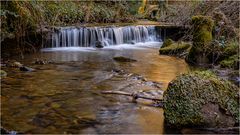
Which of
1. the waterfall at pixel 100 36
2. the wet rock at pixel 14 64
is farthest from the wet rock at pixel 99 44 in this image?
the wet rock at pixel 14 64

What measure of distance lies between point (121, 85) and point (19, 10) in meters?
4.38

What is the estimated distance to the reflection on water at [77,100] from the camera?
5.93 metres

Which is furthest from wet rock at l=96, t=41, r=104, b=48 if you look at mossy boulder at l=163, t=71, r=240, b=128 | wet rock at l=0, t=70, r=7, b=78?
mossy boulder at l=163, t=71, r=240, b=128

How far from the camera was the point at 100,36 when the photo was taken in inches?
607

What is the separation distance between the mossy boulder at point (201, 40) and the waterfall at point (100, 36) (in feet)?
14.4

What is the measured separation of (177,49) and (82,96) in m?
6.32

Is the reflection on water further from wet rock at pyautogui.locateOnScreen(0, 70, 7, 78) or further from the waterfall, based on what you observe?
the waterfall

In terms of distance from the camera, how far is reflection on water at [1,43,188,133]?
5.93 metres

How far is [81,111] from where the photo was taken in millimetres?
6578

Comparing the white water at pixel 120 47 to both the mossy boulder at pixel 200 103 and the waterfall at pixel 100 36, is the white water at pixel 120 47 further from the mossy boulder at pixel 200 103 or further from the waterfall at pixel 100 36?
the mossy boulder at pixel 200 103

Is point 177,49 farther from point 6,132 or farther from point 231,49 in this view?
point 6,132

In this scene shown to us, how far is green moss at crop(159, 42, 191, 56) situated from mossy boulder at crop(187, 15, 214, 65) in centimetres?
95

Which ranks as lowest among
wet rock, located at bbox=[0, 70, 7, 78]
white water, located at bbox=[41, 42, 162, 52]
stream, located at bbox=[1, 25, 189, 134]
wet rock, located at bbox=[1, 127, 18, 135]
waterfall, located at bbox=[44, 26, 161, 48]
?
wet rock, located at bbox=[1, 127, 18, 135]

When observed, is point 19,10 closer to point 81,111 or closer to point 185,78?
point 81,111
